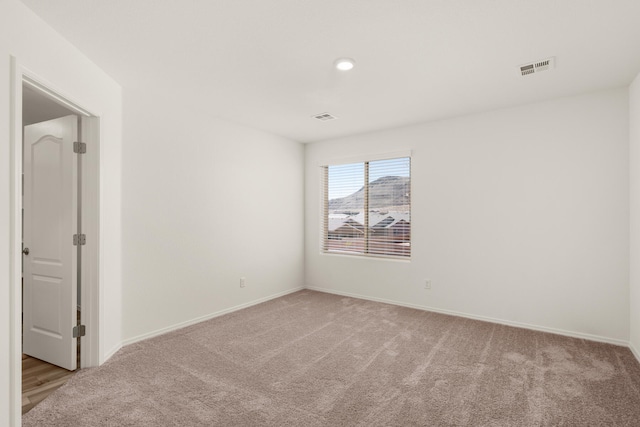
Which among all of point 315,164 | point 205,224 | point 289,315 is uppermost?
point 315,164

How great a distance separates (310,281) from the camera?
5.81m

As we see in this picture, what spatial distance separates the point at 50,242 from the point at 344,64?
305 centimetres

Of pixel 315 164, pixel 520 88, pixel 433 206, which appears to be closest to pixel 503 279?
pixel 433 206

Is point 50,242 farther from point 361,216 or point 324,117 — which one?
point 361,216

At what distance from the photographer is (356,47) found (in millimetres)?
2531

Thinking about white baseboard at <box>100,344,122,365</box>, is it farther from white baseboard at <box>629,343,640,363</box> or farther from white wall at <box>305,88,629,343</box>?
white baseboard at <box>629,343,640,363</box>

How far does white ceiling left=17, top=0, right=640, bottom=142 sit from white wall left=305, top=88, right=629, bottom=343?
0.39 metres

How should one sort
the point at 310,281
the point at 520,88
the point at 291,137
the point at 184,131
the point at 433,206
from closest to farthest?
1. the point at 520,88
2. the point at 184,131
3. the point at 433,206
4. the point at 291,137
5. the point at 310,281

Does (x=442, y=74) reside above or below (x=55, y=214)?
above

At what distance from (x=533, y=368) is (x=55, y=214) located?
440cm

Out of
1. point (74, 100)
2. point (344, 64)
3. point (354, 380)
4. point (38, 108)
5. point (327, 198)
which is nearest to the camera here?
point (74, 100)

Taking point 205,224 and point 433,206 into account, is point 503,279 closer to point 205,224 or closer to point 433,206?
point 433,206

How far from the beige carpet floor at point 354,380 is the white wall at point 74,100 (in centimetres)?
50

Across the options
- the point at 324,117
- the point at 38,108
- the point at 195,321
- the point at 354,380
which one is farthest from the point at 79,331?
the point at 324,117
